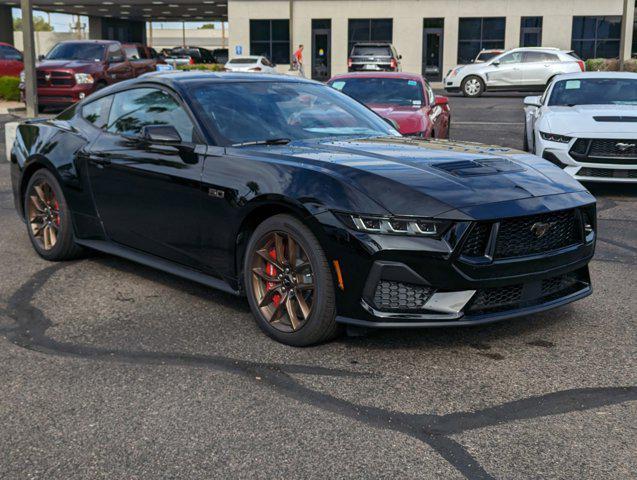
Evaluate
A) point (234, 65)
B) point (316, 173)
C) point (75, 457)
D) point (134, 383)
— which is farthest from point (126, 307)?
point (234, 65)

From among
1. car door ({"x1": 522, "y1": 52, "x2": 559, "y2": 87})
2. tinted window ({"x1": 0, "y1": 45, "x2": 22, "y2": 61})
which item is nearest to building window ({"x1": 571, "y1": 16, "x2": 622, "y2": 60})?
car door ({"x1": 522, "y1": 52, "x2": 559, "y2": 87})

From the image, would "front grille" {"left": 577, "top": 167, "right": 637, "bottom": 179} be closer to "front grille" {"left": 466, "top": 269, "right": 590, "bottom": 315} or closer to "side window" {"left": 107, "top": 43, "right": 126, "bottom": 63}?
"front grille" {"left": 466, "top": 269, "right": 590, "bottom": 315}

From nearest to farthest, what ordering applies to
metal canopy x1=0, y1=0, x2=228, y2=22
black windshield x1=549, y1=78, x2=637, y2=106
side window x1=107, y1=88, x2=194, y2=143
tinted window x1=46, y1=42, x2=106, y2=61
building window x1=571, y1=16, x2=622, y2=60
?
1. side window x1=107, y1=88, x2=194, y2=143
2. black windshield x1=549, y1=78, x2=637, y2=106
3. tinted window x1=46, y1=42, x2=106, y2=61
4. building window x1=571, y1=16, x2=622, y2=60
5. metal canopy x1=0, y1=0, x2=228, y2=22

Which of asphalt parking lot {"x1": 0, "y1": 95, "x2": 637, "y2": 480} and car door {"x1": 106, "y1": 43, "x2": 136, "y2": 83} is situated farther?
car door {"x1": 106, "y1": 43, "x2": 136, "y2": 83}

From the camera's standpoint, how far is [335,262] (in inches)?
173

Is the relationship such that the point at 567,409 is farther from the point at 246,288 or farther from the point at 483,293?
the point at 246,288

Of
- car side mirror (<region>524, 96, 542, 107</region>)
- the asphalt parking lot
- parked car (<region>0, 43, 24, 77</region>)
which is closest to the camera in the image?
the asphalt parking lot

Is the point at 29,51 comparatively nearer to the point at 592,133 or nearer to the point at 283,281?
the point at 592,133

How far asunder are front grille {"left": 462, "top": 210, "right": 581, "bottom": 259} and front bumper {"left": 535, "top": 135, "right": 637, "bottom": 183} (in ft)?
17.0

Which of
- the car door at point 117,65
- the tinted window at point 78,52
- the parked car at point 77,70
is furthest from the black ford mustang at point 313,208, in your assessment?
the tinted window at point 78,52

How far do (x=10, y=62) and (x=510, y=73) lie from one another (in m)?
17.5

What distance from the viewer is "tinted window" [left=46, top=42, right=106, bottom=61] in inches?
894

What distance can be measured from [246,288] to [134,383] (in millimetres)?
1017

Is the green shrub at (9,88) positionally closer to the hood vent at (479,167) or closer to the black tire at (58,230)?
the black tire at (58,230)
